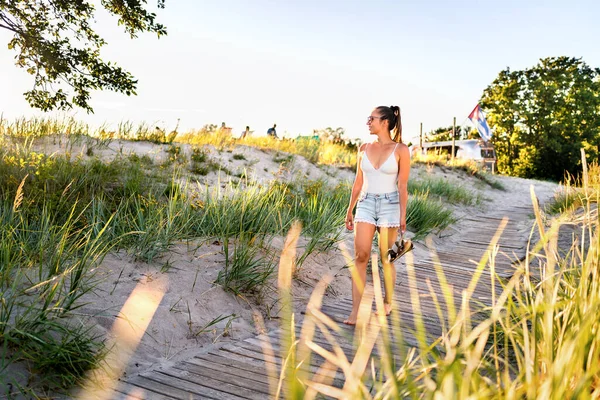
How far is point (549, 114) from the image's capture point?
39188 mm

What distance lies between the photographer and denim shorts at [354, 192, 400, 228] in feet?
14.9

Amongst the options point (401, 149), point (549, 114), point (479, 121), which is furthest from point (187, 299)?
point (549, 114)

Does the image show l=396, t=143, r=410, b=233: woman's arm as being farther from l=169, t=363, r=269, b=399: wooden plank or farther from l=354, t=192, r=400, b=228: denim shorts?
l=169, t=363, r=269, b=399: wooden plank

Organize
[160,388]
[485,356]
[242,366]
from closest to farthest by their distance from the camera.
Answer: [485,356], [160,388], [242,366]

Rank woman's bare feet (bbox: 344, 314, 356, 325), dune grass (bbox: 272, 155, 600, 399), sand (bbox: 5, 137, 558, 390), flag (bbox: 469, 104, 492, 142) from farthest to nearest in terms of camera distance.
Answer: flag (bbox: 469, 104, 492, 142)
woman's bare feet (bbox: 344, 314, 356, 325)
sand (bbox: 5, 137, 558, 390)
dune grass (bbox: 272, 155, 600, 399)

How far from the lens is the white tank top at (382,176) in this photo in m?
4.54

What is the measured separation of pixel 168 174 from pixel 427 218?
15.5 ft

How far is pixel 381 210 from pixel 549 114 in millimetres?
39467

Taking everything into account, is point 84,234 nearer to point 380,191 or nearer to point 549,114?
point 380,191

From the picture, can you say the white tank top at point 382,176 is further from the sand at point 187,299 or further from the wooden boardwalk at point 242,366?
the sand at point 187,299

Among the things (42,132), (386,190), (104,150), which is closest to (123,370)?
(386,190)

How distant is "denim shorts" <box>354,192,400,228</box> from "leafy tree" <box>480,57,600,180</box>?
38.1 meters

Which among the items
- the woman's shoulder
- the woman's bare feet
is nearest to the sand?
the woman's bare feet

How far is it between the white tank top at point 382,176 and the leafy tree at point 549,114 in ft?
125
